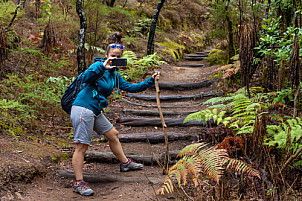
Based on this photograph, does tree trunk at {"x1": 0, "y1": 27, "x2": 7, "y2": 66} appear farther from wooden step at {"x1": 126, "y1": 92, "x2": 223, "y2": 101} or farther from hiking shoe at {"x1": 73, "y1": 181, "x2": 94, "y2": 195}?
hiking shoe at {"x1": 73, "y1": 181, "x2": 94, "y2": 195}

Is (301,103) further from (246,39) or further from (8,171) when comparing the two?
→ (8,171)

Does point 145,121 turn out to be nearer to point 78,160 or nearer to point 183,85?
point 78,160

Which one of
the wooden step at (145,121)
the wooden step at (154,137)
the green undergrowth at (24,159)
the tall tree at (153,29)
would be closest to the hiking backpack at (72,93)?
the green undergrowth at (24,159)

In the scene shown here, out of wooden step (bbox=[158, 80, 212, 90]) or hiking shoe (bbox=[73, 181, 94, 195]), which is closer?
hiking shoe (bbox=[73, 181, 94, 195])

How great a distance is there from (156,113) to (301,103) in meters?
3.46

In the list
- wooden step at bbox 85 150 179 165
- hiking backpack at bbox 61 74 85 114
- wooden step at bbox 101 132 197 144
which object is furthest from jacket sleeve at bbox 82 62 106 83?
wooden step at bbox 101 132 197 144

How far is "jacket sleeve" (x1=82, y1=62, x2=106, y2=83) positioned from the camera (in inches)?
130

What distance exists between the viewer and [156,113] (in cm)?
698

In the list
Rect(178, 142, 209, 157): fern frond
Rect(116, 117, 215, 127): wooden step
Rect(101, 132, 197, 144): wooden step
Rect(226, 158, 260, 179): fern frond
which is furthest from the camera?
Rect(116, 117, 215, 127): wooden step

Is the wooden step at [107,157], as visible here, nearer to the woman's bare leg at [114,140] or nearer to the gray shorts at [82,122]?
the woman's bare leg at [114,140]

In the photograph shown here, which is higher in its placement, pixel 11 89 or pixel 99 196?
pixel 11 89

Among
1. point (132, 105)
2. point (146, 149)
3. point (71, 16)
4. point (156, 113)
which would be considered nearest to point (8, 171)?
point (146, 149)

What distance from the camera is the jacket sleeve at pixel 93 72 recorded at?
3295 mm

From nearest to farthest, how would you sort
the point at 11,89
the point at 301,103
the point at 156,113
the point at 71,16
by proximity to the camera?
the point at 301,103 → the point at 11,89 → the point at 156,113 → the point at 71,16
